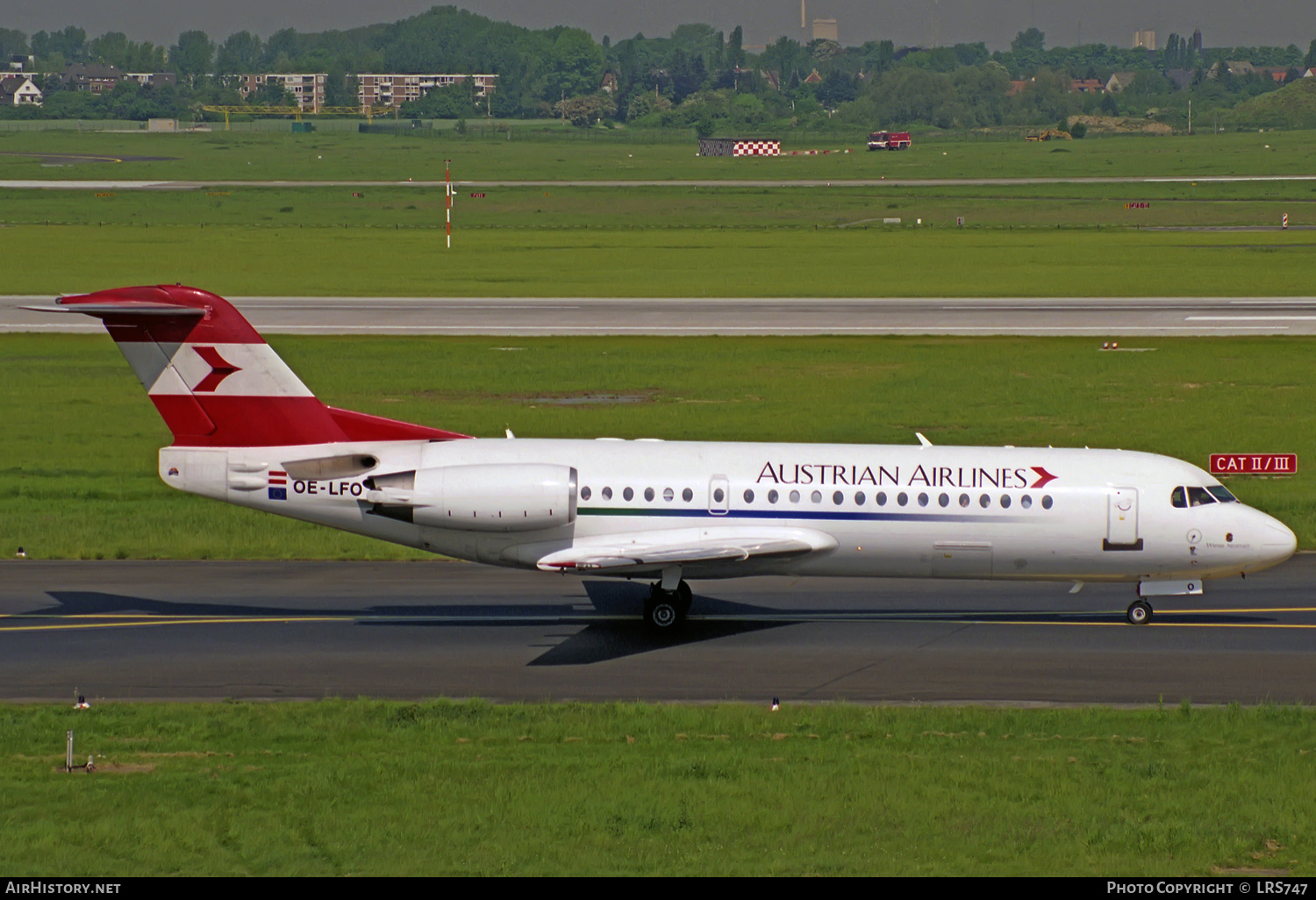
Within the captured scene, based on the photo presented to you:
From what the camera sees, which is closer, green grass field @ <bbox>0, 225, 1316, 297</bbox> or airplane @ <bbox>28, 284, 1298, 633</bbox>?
airplane @ <bbox>28, 284, 1298, 633</bbox>

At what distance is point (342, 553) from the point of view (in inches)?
1405

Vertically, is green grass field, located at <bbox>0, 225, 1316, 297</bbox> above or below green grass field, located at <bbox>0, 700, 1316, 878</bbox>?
above

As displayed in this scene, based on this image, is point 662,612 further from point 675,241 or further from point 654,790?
point 675,241

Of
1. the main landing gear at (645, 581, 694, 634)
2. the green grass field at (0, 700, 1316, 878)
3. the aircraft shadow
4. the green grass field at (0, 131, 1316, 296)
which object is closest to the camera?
the green grass field at (0, 700, 1316, 878)

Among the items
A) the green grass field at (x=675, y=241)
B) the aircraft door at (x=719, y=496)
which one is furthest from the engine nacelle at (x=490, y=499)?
the green grass field at (x=675, y=241)

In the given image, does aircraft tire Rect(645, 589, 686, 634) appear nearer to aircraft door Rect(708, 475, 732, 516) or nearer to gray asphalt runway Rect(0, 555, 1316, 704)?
gray asphalt runway Rect(0, 555, 1316, 704)

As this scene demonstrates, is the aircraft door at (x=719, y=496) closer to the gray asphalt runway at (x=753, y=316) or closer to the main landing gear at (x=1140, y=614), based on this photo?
the main landing gear at (x=1140, y=614)

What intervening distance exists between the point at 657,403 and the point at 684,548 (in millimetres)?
25036

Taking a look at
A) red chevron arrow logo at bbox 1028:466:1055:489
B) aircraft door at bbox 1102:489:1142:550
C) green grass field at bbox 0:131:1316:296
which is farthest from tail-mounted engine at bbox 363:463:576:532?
green grass field at bbox 0:131:1316:296

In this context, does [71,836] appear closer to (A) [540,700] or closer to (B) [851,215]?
(A) [540,700]

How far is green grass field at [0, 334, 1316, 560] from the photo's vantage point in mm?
38281

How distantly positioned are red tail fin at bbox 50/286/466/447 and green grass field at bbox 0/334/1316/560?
701 cm

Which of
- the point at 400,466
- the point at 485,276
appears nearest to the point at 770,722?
the point at 400,466

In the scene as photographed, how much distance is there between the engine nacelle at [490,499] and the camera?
28031 millimetres
